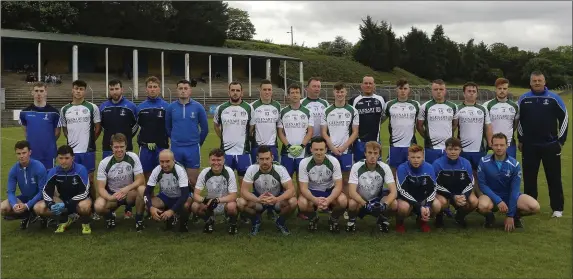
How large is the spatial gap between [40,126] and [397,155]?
16.0 ft

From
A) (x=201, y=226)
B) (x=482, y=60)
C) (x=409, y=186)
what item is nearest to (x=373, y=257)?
(x=409, y=186)

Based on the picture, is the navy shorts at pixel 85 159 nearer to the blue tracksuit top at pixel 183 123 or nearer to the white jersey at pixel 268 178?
the blue tracksuit top at pixel 183 123

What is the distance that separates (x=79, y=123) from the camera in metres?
6.39

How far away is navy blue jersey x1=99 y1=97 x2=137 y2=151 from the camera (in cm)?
647

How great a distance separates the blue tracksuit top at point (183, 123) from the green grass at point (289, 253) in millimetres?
1179

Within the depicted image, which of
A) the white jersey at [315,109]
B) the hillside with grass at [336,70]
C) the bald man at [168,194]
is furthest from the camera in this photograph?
the hillside with grass at [336,70]

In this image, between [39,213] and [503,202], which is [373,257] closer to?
[503,202]

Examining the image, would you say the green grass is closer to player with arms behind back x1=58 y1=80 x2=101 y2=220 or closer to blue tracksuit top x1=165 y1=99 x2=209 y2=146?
player with arms behind back x1=58 y1=80 x2=101 y2=220

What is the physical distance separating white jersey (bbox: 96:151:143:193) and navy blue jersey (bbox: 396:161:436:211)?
3.18 m

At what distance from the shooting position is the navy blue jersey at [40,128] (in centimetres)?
633

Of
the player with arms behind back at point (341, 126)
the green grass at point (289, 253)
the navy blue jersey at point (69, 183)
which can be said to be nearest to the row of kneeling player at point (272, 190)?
the navy blue jersey at point (69, 183)

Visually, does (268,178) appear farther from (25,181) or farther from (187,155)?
(25,181)

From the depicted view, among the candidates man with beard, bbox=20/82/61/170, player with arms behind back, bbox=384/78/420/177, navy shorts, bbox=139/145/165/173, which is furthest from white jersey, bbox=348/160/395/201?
man with beard, bbox=20/82/61/170

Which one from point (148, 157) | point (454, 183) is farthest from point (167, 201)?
point (454, 183)
